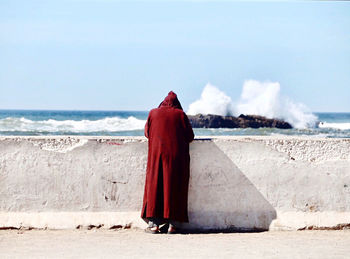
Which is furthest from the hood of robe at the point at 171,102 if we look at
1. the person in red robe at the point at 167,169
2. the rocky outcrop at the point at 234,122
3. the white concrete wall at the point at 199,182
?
the rocky outcrop at the point at 234,122

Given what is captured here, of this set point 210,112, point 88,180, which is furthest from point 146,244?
point 210,112

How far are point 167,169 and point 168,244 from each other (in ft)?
2.69

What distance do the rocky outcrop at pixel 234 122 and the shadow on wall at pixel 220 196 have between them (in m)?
47.4

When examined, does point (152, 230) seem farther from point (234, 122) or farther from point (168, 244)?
point (234, 122)

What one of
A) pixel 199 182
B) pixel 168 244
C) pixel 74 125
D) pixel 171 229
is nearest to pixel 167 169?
pixel 199 182

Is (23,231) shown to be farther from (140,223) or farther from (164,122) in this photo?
(164,122)

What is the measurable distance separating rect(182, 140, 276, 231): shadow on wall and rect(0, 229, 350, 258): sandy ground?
195 mm

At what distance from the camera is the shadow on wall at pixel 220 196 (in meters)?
5.98

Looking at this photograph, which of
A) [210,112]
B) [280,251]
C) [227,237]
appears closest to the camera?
[280,251]

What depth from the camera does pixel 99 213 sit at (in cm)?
596

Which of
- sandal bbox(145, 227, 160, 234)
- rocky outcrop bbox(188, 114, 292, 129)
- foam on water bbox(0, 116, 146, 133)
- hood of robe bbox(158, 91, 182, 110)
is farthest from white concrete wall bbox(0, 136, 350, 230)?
rocky outcrop bbox(188, 114, 292, 129)

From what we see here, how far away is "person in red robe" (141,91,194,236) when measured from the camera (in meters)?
5.78

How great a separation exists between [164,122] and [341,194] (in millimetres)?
2124

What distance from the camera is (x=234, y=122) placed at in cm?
5603
